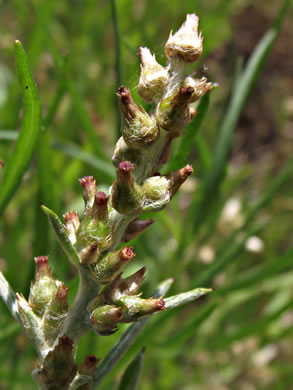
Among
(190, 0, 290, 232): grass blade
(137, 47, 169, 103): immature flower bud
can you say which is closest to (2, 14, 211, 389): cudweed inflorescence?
(137, 47, 169, 103): immature flower bud

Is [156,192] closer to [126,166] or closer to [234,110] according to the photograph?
[126,166]

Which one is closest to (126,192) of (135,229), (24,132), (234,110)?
(135,229)

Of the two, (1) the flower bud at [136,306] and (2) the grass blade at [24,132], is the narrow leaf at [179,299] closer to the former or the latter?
(1) the flower bud at [136,306]

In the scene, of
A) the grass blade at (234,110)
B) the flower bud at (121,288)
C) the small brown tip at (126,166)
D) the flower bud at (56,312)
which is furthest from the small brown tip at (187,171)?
the grass blade at (234,110)

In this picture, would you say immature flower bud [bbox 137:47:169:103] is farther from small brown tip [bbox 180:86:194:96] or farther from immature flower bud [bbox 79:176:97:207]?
immature flower bud [bbox 79:176:97:207]

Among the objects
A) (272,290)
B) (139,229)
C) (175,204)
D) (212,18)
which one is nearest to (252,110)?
Answer: (212,18)

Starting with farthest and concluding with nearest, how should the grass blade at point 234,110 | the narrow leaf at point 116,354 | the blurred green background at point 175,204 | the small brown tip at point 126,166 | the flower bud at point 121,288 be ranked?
the grass blade at point 234,110, the blurred green background at point 175,204, the narrow leaf at point 116,354, the flower bud at point 121,288, the small brown tip at point 126,166
